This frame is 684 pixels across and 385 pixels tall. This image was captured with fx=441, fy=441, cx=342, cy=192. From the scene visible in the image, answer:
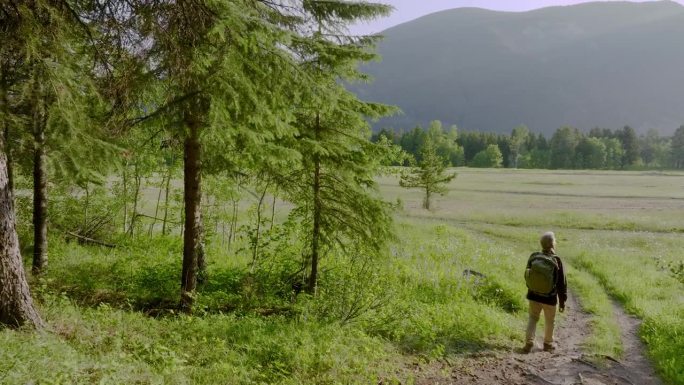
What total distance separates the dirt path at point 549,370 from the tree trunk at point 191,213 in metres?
4.57

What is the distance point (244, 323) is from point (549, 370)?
5.23 m

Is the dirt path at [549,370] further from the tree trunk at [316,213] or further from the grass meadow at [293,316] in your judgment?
the tree trunk at [316,213]

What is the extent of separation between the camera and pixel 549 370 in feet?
23.5

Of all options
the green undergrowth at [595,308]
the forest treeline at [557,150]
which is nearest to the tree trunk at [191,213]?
the green undergrowth at [595,308]

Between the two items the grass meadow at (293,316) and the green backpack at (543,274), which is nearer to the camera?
the grass meadow at (293,316)

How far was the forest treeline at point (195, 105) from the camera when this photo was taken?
593 cm

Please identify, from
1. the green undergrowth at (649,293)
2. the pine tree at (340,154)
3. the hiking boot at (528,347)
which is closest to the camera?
the green undergrowth at (649,293)

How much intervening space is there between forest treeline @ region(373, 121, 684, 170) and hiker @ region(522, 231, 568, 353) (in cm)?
9878

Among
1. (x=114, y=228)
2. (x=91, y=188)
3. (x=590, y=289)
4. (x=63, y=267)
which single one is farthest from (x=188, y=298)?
(x=590, y=289)

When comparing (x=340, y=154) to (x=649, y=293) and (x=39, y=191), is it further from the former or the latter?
(x=649, y=293)

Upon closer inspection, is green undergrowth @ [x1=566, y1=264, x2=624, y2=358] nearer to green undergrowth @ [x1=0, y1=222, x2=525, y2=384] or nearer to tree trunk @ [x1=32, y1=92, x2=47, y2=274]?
green undergrowth @ [x1=0, y1=222, x2=525, y2=384]

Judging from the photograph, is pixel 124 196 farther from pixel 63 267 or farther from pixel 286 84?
pixel 286 84

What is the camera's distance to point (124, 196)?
54.2 ft

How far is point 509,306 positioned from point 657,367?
407 centimetres
